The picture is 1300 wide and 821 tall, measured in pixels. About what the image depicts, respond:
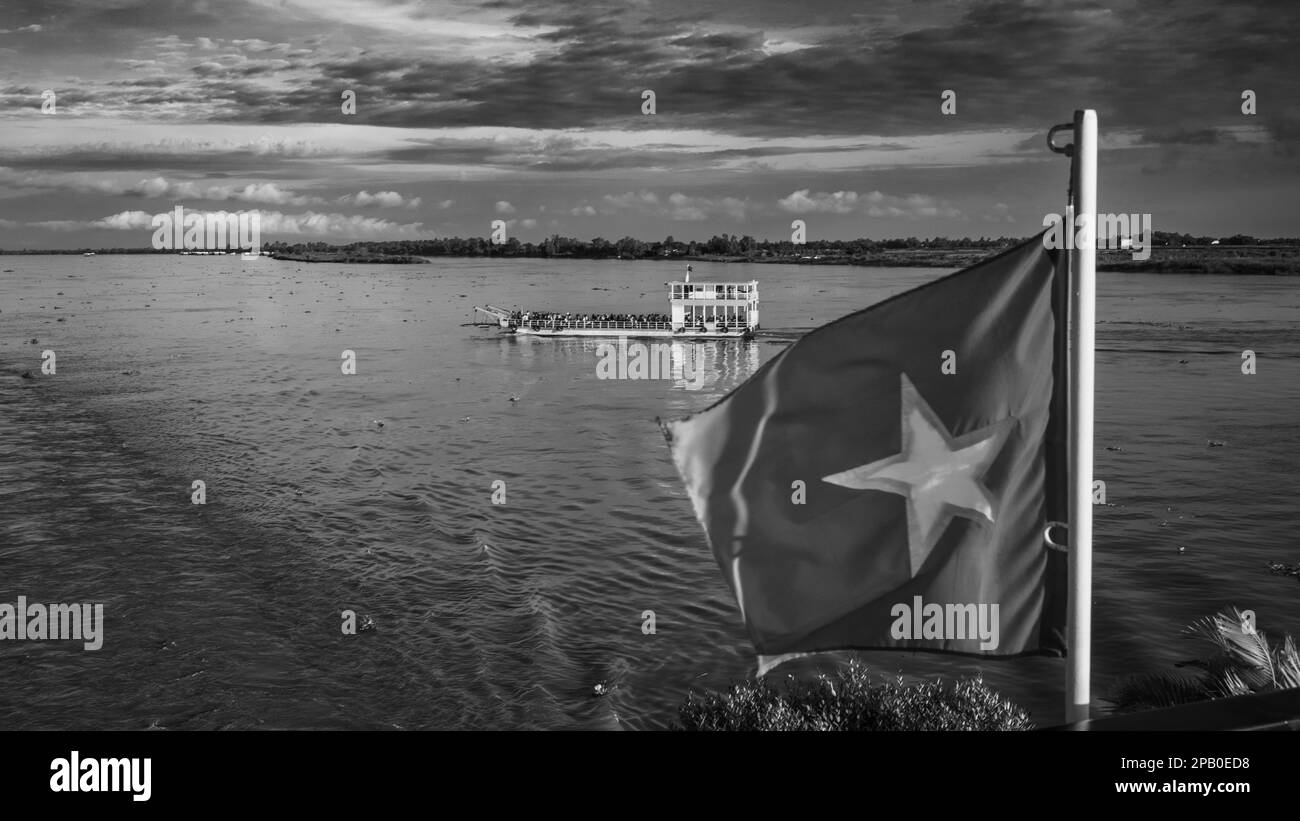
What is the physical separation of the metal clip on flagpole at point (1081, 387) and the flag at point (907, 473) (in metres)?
0.39

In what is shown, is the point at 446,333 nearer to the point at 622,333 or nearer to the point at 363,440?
the point at 622,333

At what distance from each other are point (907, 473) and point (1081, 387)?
1.21 m

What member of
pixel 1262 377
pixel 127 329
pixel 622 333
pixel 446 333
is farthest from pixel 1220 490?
pixel 127 329

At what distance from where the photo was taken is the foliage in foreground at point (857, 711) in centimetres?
→ 1271

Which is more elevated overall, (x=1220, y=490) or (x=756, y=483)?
(x=756, y=483)

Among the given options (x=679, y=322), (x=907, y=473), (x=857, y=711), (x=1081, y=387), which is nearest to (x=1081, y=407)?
(x=1081, y=387)

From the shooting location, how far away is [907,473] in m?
6.82

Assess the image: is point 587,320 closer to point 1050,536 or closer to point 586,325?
point 586,325

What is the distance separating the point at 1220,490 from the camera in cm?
3734

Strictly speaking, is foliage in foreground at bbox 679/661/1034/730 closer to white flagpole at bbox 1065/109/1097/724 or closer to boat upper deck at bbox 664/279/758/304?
white flagpole at bbox 1065/109/1097/724

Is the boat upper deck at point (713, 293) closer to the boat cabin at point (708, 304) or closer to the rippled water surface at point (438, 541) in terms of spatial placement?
the boat cabin at point (708, 304)

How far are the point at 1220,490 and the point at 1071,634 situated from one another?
35.5 m

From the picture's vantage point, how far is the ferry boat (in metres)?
86.5

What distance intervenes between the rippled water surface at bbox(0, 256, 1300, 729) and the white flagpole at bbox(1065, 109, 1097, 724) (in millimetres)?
12410
